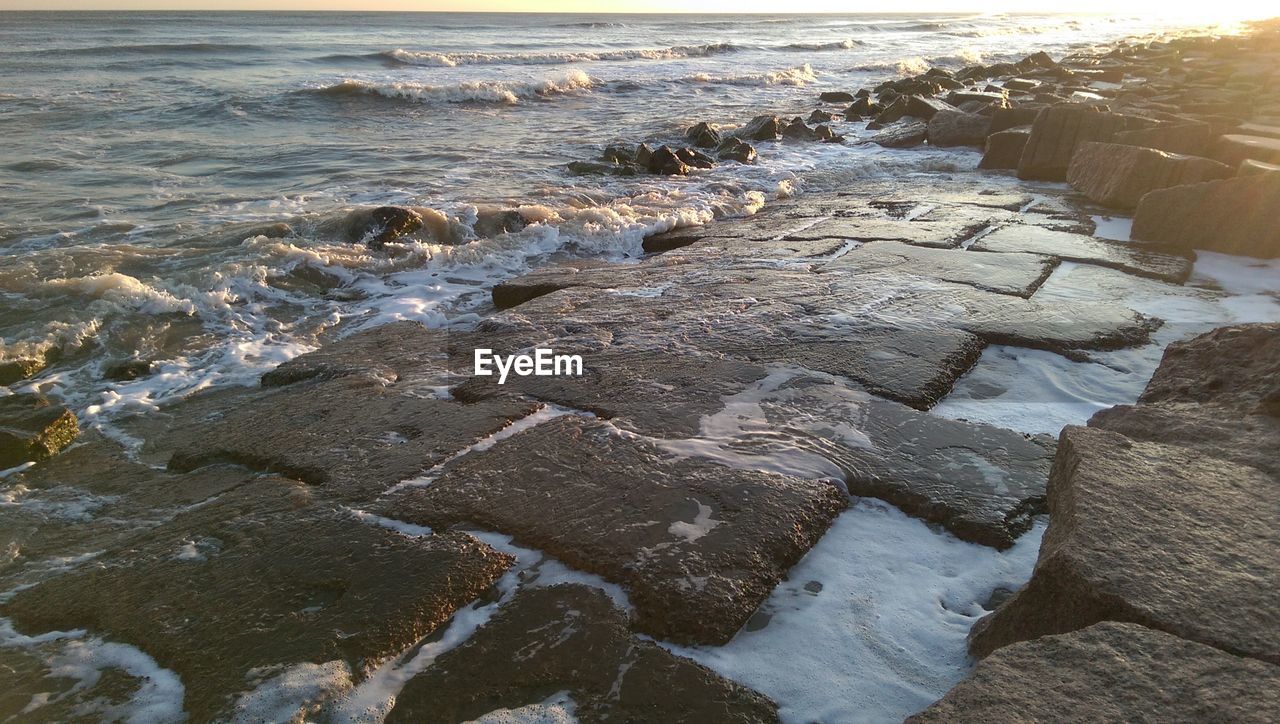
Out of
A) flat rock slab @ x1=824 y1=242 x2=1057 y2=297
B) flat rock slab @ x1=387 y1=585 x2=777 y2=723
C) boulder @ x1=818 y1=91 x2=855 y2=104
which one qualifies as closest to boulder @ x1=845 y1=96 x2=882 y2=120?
boulder @ x1=818 y1=91 x2=855 y2=104

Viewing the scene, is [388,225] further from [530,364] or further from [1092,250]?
[1092,250]

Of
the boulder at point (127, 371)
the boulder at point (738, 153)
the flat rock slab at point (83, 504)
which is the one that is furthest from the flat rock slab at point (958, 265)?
the boulder at point (738, 153)

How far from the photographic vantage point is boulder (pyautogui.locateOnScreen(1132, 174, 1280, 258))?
5203 millimetres

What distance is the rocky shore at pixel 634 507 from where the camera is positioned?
70.1 inches

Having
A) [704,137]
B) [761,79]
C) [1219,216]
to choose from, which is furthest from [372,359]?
[761,79]

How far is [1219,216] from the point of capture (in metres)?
5.34

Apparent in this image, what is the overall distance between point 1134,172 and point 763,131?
621 cm

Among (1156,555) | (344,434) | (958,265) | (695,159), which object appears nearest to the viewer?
(1156,555)

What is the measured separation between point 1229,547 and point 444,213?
256 inches

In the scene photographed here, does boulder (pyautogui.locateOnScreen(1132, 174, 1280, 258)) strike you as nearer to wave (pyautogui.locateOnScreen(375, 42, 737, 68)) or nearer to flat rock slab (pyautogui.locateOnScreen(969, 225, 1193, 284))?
Result: flat rock slab (pyautogui.locateOnScreen(969, 225, 1193, 284))

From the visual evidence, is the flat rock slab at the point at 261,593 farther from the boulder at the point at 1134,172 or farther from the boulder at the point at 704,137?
the boulder at the point at 704,137

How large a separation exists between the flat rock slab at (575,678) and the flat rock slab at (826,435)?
883 mm

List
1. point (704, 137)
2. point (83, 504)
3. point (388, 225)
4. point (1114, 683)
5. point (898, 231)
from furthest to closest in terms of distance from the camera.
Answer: point (704, 137) → point (388, 225) → point (898, 231) → point (83, 504) → point (1114, 683)

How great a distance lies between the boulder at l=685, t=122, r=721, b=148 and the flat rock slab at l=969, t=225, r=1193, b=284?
19.8 feet
